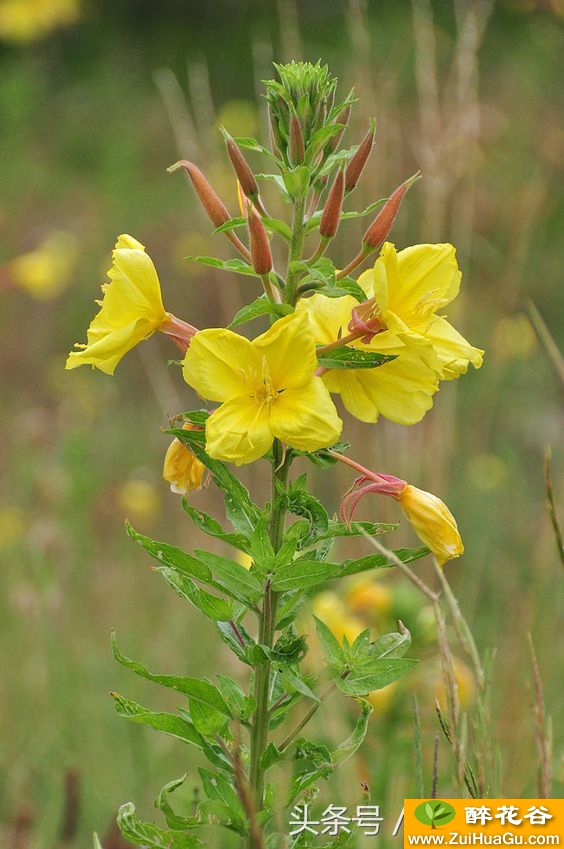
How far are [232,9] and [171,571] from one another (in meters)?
10.3

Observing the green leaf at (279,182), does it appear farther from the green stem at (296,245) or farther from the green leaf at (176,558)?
the green leaf at (176,558)

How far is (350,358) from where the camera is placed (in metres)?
1.08

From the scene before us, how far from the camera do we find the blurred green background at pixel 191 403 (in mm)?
2262

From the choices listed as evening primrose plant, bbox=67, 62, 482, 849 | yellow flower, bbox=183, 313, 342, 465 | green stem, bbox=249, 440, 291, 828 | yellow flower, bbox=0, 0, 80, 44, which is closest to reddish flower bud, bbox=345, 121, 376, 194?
evening primrose plant, bbox=67, 62, 482, 849

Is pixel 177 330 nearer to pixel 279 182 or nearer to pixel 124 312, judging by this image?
pixel 124 312

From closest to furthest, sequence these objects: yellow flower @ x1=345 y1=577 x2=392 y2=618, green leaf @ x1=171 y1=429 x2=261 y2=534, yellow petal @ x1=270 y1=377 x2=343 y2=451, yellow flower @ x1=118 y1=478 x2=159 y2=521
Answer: yellow petal @ x1=270 y1=377 x2=343 y2=451
green leaf @ x1=171 y1=429 x2=261 y2=534
yellow flower @ x1=345 y1=577 x2=392 y2=618
yellow flower @ x1=118 y1=478 x2=159 y2=521

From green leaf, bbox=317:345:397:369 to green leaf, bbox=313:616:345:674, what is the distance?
0.94ft

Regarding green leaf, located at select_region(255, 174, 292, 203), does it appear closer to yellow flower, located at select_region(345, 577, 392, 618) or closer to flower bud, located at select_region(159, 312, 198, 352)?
flower bud, located at select_region(159, 312, 198, 352)

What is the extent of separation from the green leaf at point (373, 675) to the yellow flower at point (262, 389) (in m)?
0.27

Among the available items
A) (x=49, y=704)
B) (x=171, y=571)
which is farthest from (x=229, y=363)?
(x=49, y=704)

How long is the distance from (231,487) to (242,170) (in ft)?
1.20

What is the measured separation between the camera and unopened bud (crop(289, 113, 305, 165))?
42.0 inches

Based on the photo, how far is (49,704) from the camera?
263 cm

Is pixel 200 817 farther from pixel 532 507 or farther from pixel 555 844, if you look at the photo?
pixel 532 507
